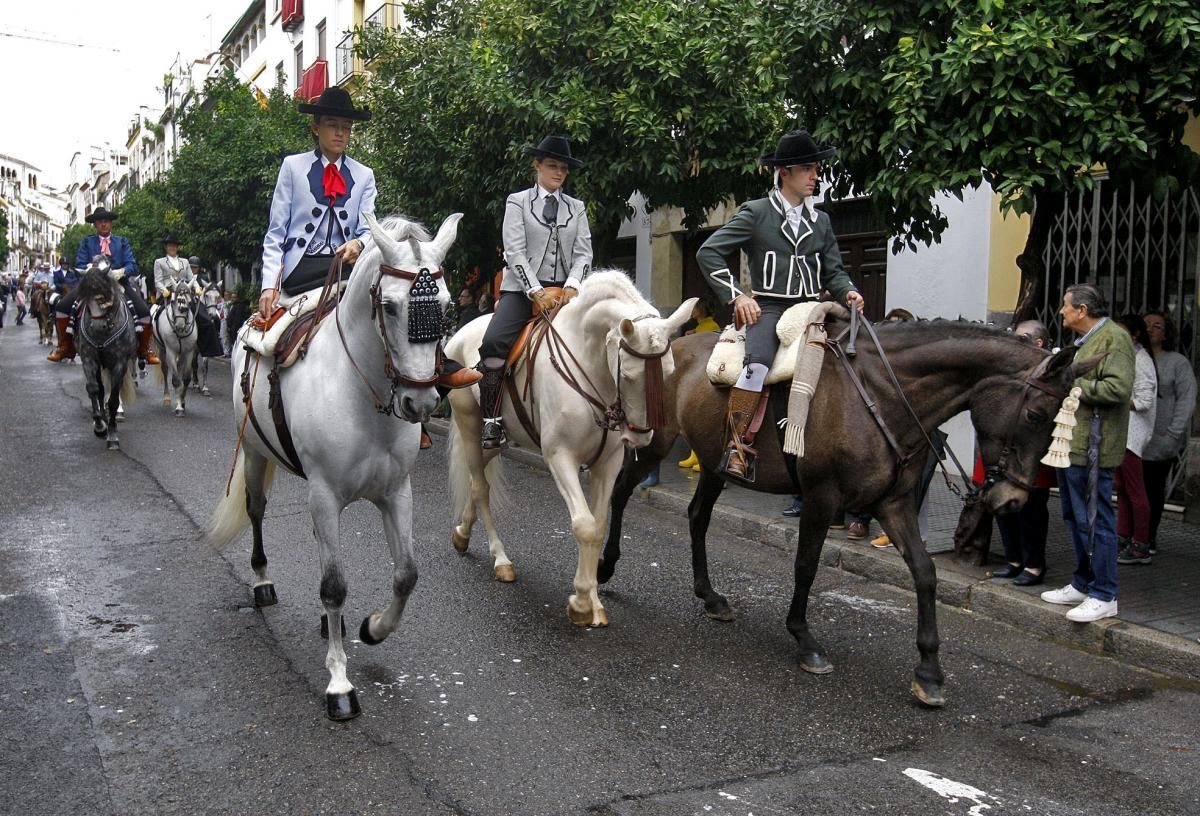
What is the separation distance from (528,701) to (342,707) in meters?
0.81

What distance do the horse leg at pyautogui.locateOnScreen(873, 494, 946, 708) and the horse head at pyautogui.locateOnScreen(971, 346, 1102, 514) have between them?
398mm

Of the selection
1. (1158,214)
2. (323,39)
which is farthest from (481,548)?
(323,39)

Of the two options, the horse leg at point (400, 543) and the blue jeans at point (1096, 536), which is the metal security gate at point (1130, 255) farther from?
the horse leg at point (400, 543)

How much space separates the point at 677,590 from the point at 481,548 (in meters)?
1.64

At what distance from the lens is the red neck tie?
5.73 meters

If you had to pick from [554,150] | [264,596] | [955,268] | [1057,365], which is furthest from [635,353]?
[955,268]

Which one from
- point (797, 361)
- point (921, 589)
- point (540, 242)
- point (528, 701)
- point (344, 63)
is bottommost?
point (528, 701)

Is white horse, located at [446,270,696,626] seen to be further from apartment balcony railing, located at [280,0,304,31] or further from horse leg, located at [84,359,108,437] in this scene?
apartment balcony railing, located at [280,0,304,31]

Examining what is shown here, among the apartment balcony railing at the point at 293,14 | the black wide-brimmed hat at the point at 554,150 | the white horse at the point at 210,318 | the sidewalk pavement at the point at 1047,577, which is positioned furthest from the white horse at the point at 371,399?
the apartment balcony railing at the point at 293,14

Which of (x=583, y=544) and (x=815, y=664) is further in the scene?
(x=583, y=544)

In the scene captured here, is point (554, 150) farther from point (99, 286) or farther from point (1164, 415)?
point (99, 286)

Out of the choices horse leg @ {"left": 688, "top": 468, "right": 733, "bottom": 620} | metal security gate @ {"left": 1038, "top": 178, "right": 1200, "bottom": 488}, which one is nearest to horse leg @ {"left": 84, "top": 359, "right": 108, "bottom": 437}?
horse leg @ {"left": 688, "top": 468, "right": 733, "bottom": 620}

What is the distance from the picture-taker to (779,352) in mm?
5500

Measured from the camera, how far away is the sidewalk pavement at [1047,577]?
5.80 metres
